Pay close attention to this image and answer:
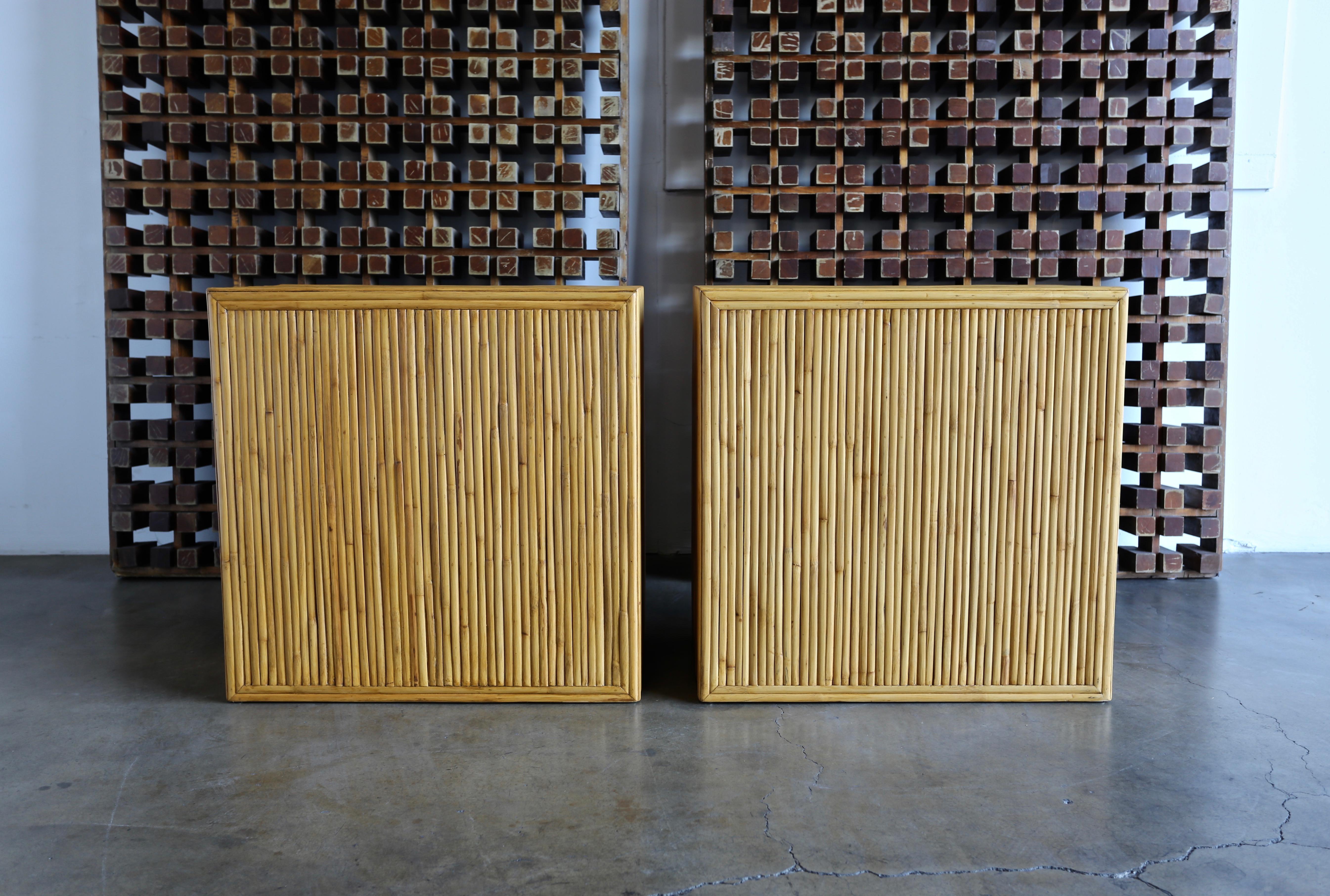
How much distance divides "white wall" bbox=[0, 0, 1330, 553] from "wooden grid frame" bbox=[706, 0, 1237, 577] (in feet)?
0.93

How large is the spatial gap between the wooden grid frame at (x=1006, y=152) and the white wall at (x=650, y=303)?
284 millimetres

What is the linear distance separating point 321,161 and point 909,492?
191 centimetres

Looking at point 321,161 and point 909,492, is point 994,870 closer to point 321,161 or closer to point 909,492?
point 909,492

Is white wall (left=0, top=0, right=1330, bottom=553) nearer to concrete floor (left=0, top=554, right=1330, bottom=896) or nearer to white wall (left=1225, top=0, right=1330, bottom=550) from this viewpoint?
white wall (left=1225, top=0, right=1330, bottom=550)

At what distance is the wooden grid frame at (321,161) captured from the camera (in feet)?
7.16

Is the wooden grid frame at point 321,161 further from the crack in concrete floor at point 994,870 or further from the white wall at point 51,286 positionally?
the crack in concrete floor at point 994,870

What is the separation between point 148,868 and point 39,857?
16 cm

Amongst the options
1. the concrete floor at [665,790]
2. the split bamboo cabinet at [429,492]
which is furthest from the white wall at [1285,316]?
the split bamboo cabinet at [429,492]

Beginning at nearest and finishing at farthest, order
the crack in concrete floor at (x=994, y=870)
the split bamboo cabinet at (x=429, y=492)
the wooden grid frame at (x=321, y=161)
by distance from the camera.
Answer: the crack in concrete floor at (x=994, y=870) < the split bamboo cabinet at (x=429, y=492) < the wooden grid frame at (x=321, y=161)

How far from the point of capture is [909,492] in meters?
1.51

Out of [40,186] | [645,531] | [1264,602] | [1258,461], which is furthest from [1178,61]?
[40,186]

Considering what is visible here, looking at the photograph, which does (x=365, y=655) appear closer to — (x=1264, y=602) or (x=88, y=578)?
(x=88, y=578)

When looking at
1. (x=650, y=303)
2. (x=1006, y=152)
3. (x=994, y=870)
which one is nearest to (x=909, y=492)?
(x=994, y=870)

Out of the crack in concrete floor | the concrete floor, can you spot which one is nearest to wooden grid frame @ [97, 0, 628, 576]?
the concrete floor
